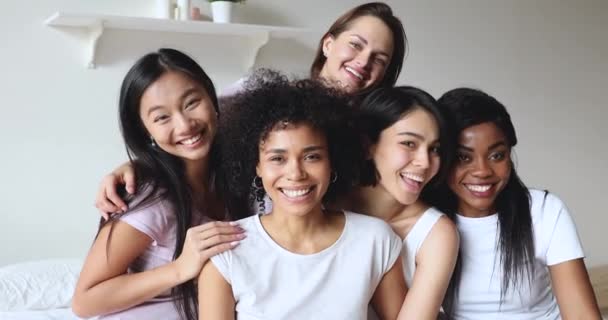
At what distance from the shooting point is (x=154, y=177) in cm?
144

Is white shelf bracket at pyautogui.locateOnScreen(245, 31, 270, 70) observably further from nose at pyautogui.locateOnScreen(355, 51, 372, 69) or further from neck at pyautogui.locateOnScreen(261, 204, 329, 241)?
neck at pyautogui.locateOnScreen(261, 204, 329, 241)

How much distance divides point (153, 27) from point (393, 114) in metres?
1.52

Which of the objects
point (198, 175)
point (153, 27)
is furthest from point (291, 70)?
point (198, 175)

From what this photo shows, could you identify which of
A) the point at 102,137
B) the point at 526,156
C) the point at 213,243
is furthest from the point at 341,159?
the point at 526,156

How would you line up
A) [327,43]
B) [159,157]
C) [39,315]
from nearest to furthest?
1. [159,157]
2. [327,43]
3. [39,315]

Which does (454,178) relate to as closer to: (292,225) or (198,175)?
(292,225)

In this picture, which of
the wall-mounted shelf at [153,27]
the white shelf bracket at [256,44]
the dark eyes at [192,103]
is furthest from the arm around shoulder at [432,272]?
the white shelf bracket at [256,44]

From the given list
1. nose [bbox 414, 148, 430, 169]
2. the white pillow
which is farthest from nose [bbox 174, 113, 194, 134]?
the white pillow

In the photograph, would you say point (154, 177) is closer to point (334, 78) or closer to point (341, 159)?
point (341, 159)

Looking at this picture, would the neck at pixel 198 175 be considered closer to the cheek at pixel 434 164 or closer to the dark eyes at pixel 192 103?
the dark eyes at pixel 192 103

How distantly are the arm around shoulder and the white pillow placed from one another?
4.10 feet

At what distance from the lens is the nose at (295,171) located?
1252 mm

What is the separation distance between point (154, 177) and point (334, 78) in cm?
53

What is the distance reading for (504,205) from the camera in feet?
5.14
